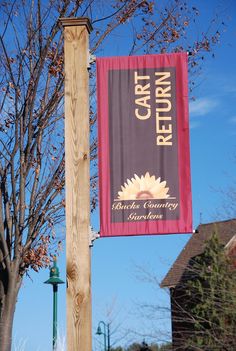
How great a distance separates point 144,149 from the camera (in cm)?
616

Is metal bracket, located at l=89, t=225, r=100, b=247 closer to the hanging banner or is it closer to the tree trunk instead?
the hanging banner

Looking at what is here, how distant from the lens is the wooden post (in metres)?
5.88

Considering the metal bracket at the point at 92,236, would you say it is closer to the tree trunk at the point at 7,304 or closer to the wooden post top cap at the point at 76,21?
the wooden post top cap at the point at 76,21

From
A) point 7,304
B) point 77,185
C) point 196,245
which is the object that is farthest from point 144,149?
point 196,245

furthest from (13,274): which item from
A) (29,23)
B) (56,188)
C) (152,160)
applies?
(152,160)

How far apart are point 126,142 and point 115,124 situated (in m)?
0.19

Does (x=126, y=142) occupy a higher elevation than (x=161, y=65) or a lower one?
lower

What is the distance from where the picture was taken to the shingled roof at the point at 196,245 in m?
25.8

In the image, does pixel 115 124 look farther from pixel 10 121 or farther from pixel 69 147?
pixel 10 121

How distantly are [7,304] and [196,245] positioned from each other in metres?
22.5

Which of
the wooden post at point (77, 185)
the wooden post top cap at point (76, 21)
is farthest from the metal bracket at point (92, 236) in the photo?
the wooden post top cap at point (76, 21)

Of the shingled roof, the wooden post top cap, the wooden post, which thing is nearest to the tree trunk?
the wooden post

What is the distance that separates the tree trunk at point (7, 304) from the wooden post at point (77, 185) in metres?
3.69

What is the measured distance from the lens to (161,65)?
20.9 ft
